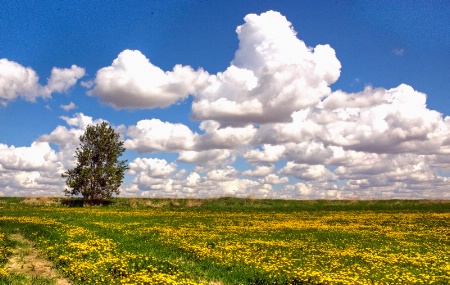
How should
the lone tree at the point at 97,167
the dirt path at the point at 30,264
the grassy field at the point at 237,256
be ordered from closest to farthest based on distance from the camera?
the grassy field at the point at 237,256, the dirt path at the point at 30,264, the lone tree at the point at 97,167

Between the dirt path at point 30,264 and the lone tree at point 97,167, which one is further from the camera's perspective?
the lone tree at point 97,167

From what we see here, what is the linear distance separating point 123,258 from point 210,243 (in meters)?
6.53

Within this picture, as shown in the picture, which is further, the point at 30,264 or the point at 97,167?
the point at 97,167

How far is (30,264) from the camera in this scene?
17.6 meters

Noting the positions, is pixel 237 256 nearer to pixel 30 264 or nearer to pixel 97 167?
pixel 30 264

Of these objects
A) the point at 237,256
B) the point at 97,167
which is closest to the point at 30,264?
the point at 237,256

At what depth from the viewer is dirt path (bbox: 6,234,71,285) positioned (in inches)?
610

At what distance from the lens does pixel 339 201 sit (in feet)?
260

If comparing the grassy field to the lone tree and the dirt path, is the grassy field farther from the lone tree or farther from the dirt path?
the lone tree

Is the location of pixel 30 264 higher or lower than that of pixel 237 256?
lower

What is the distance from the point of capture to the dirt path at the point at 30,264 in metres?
15.5

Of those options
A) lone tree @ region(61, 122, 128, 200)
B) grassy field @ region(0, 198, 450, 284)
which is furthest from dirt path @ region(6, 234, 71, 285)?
lone tree @ region(61, 122, 128, 200)

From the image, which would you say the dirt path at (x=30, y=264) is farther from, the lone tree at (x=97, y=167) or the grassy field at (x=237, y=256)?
the lone tree at (x=97, y=167)

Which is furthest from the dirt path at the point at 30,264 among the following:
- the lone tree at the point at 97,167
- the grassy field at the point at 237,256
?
the lone tree at the point at 97,167
